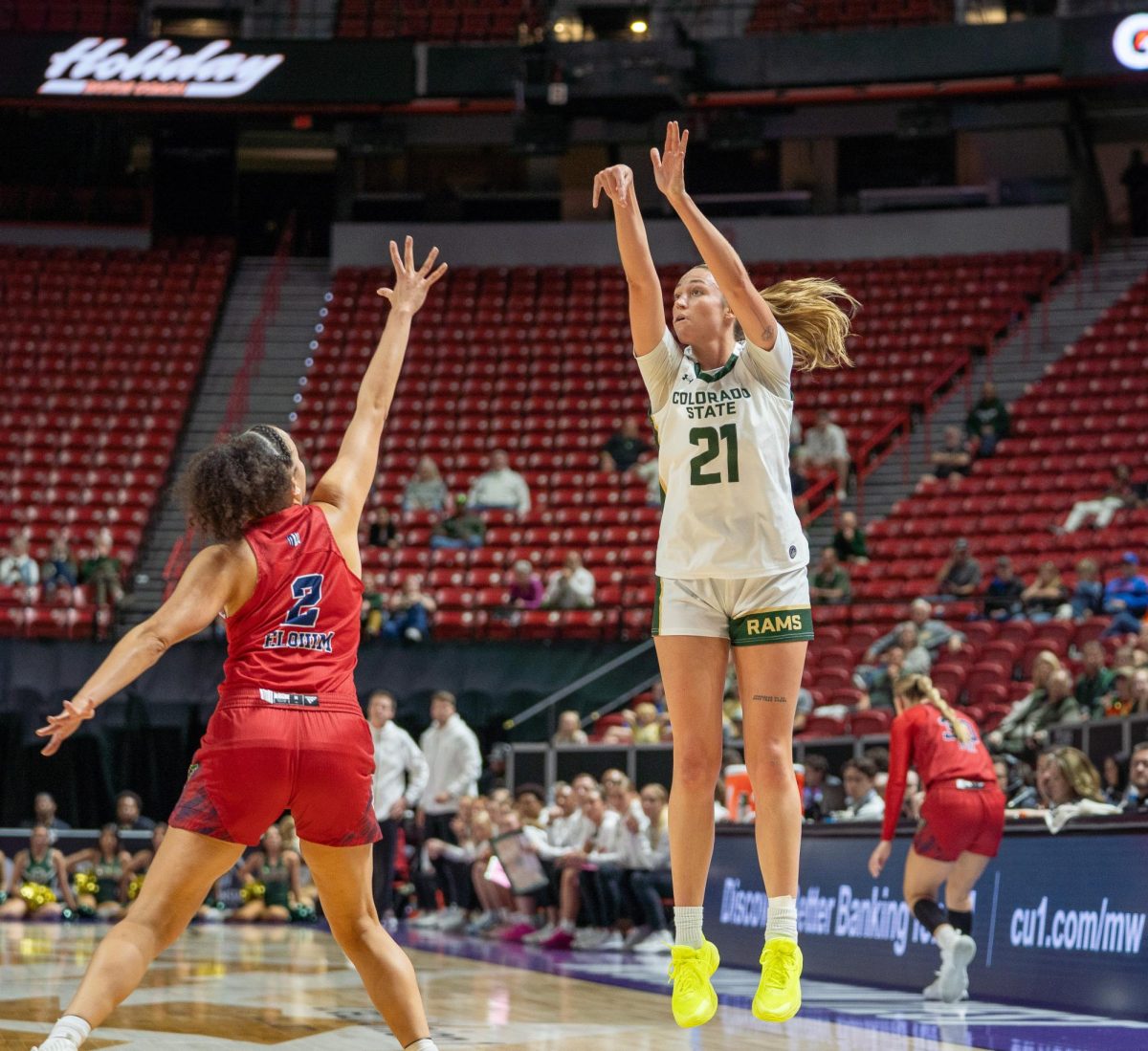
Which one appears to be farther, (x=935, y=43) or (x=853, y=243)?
(x=853, y=243)

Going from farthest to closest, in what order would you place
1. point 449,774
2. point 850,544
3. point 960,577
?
point 850,544, point 960,577, point 449,774

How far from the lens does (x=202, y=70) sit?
23.3 meters

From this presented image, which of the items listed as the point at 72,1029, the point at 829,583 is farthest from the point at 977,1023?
the point at 829,583

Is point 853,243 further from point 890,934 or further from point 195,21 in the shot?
point 890,934

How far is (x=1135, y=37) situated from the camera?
21.1m

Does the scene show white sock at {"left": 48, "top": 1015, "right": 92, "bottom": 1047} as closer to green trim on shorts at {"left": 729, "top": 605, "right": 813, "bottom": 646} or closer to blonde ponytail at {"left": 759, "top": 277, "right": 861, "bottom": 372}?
green trim on shorts at {"left": 729, "top": 605, "right": 813, "bottom": 646}

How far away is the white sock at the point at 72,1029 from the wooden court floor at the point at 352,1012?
6.34 ft

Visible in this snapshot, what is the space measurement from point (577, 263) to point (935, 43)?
21.4 ft

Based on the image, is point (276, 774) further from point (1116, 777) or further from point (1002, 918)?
point (1116, 777)

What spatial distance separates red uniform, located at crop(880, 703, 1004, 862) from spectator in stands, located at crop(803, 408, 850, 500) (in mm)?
10396

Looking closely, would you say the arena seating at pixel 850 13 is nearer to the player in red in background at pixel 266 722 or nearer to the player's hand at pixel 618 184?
the player's hand at pixel 618 184

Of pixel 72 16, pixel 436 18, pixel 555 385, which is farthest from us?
pixel 72 16

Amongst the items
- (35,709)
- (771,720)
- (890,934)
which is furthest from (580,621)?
(771,720)

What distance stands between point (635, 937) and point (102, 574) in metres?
8.48
